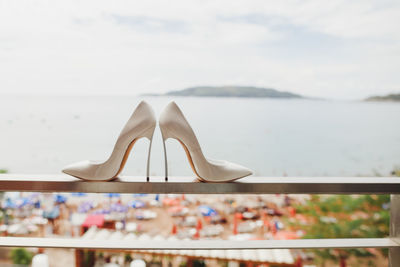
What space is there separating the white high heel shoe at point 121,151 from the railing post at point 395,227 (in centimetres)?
106

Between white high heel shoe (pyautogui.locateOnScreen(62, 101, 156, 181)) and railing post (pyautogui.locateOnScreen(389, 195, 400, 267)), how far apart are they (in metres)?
1.06

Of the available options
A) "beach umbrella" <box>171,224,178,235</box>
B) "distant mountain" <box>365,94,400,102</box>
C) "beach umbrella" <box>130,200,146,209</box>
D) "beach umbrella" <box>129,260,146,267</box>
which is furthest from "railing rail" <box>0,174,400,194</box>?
"distant mountain" <box>365,94,400,102</box>

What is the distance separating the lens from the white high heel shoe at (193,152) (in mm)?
1106

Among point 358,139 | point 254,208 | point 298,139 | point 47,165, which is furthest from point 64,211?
point 358,139

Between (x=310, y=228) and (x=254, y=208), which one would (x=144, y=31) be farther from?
(x=310, y=228)

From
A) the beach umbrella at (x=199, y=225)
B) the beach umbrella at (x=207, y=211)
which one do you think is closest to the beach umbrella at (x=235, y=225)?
the beach umbrella at (x=207, y=211)

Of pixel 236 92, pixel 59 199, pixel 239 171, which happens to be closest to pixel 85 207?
pixel 59 199

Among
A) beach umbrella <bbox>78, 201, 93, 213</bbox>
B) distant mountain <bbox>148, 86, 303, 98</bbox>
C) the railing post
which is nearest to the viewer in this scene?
the railing post

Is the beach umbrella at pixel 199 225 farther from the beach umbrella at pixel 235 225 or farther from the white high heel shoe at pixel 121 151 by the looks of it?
the white high heel shoe at pixel 121 151

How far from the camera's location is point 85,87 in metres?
6.11

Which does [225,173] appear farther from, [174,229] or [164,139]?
[174,229]

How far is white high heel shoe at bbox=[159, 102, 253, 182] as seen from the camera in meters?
1.11

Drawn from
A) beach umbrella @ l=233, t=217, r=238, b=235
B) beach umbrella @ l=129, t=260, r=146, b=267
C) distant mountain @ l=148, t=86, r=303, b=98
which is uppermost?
distant mountain @ l=148, t=86, r=303, b=98

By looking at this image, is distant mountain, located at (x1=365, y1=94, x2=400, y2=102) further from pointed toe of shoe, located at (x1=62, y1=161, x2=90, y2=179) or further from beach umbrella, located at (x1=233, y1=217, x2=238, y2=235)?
pointed toe of shoe, located at (x1=62, y1=161, x2=90, y2=179)
